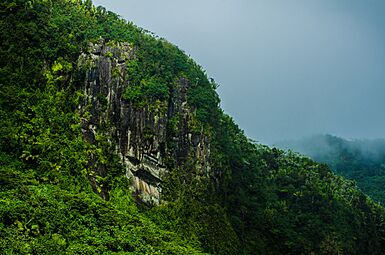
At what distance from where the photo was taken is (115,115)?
41594 millimetres

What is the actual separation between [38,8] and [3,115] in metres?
11.6

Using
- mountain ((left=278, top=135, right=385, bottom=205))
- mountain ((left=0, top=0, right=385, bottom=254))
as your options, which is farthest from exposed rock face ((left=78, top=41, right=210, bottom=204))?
mountain ((left=278, top=135, right=385, bottom=205))

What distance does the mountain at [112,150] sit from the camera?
30109mm

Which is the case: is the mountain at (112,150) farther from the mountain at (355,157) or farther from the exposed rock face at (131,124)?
the mountain at (355,157)

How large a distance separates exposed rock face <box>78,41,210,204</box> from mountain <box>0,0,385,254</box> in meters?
0.09

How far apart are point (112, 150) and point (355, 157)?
310 feet

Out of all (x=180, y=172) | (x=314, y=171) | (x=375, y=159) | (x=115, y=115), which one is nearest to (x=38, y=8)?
(x=115, y=115)

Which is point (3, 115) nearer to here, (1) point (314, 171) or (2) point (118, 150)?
(2) point (118, 150)

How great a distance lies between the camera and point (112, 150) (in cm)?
4009

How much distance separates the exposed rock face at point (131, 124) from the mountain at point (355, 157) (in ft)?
201

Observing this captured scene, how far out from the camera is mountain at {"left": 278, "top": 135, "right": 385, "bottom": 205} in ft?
331

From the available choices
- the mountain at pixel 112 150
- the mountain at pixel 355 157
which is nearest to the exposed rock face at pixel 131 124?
the mountain at pixel 112 150

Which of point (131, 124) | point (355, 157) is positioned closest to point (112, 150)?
point (131, 124)

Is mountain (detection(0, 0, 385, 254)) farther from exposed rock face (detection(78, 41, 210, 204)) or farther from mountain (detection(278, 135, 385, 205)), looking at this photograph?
mountain (detection(278, 135, 385, 205))
